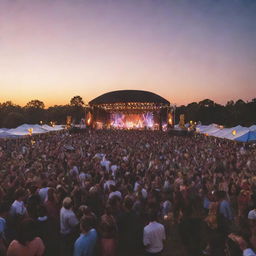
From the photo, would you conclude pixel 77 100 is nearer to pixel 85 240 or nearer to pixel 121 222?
pixel 121 222

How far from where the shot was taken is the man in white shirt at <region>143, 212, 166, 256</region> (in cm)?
346

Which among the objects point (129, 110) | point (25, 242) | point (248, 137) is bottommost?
point (25, 242)

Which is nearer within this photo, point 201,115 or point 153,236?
point 153,236

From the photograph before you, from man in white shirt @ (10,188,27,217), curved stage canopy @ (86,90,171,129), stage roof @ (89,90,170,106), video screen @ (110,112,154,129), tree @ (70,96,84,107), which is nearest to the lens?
man in white shirt @ (10,188,27,217)

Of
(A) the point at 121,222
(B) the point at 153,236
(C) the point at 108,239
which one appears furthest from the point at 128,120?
(C) the point at 108,239

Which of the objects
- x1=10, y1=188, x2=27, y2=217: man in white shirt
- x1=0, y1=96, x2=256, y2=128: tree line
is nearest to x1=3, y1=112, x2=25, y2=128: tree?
x1=0, y1=96, x2=256, y2=128: tree line

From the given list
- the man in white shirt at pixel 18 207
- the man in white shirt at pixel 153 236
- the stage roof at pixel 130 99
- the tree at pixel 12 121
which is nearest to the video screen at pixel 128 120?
the stage roof at pixel 130 99

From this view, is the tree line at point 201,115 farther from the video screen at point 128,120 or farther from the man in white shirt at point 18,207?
the man in white shirt at point 18,207

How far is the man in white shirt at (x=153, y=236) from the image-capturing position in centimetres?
346

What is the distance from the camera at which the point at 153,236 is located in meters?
3.47

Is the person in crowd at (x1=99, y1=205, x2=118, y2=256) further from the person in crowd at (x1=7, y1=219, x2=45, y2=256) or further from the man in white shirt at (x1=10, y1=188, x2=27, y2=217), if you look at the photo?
the man in white shirt at (x1=10, y1=188, x2=27, y2=217)

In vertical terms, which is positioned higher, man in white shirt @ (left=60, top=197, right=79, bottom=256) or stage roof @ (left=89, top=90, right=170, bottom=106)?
stage roof @ (left=89, top=90, right=170, bottom=106)

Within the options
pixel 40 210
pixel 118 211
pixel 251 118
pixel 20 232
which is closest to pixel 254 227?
pixel 118 211

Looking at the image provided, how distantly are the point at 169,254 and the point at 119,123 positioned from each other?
42743 mm
